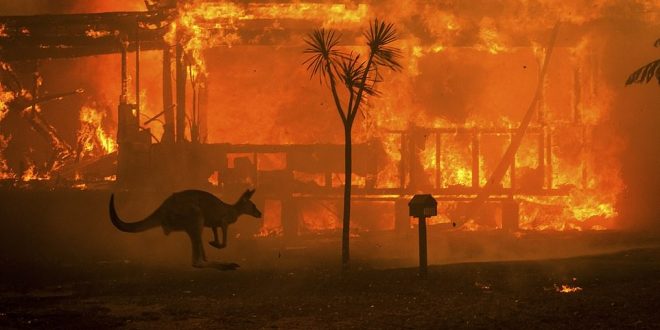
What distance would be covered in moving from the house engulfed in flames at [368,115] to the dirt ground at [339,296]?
5.64 m

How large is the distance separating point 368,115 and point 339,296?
10791 mm

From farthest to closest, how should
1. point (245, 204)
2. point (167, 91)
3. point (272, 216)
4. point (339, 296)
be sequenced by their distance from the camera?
point (272, 216), point (167, 91), point (245, 204), point (339, 296)

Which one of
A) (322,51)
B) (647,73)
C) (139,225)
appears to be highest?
(322,51)

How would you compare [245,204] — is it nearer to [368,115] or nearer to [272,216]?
[368,115]

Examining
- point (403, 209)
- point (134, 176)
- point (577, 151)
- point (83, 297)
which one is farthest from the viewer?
point (577, 151)

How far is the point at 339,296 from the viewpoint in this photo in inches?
399

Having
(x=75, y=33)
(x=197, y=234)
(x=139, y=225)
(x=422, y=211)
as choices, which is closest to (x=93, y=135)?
(x=75, y=33)

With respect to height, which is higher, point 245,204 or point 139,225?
point 245,204

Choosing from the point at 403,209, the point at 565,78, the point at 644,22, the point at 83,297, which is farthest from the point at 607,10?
the point at 83,297

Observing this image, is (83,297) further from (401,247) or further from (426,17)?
(426,17)

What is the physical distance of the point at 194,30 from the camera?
19344mm

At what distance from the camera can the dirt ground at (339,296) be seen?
835 centimetres

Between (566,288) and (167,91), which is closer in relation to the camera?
(566,288)

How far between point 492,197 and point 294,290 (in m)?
10.1
